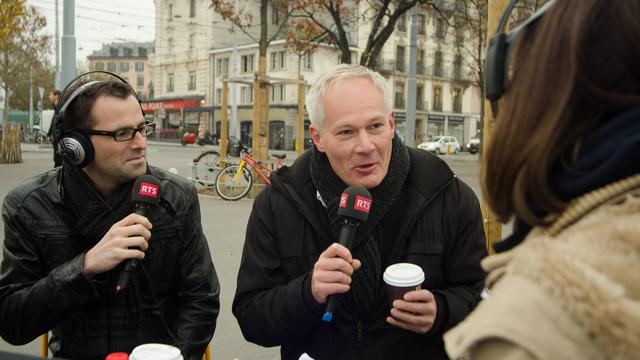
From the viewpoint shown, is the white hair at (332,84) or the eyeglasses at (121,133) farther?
the eyeglasses at (121,133)

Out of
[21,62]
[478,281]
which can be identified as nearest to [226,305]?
[478,281]

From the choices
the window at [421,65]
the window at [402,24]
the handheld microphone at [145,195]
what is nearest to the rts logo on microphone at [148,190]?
the handheld microphone at [145,195]

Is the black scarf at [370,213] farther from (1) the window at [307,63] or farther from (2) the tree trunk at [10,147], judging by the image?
(1) the window at [307,63]

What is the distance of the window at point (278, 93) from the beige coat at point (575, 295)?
47.2 metres

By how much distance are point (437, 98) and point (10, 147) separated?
43568 millimetres

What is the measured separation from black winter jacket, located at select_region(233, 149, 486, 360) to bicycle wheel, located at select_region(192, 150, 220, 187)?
10.2 metres

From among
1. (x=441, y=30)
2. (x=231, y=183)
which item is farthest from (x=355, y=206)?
(x=441, y=30)

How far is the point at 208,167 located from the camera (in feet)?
40.8

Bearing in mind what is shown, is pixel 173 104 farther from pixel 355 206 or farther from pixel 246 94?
pixel 355 206

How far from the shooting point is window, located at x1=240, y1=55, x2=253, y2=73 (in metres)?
49.7

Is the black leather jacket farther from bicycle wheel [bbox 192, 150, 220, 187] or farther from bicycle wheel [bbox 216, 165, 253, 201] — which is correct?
bicycle wheel [bbox 192, 150, 220, 187]

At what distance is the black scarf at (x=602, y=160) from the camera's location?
0.90 metres

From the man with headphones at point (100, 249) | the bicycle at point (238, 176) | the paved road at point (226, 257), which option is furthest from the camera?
the bicycle at point (238, 176)

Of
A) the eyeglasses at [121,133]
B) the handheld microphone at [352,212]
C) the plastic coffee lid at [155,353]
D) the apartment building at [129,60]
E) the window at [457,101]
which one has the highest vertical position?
the apartment building at [129,60]
